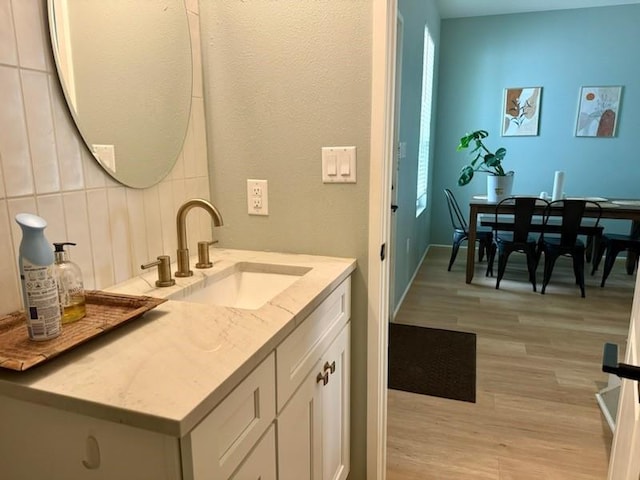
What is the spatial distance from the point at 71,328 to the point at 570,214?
3.96 m

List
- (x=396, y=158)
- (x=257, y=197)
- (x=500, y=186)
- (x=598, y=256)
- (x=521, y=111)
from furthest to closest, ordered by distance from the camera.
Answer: (x=521, y=111)
(x=598, y=256)
(x=500, y=186)
(x=396, y=158)
(x=257, y=197)

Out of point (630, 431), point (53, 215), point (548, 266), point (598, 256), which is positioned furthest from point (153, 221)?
point (598, 256)

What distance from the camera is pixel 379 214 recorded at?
151cm

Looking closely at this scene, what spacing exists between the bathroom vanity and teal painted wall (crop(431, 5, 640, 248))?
4.88 metres

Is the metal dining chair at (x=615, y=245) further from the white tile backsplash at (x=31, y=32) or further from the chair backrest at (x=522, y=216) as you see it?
the white tile backsplash at (x=31, y=32)

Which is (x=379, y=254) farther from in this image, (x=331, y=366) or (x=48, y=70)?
(x=48, y=70)

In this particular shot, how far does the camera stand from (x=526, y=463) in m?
1.89

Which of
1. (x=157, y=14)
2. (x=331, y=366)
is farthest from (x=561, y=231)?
(x=157, y=14)

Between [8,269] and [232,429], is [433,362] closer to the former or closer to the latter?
[232,429]

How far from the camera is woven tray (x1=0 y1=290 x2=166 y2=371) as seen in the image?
774 millimetres

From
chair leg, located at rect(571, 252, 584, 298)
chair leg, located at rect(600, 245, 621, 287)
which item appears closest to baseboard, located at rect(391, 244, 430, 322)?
chair leg, located at rect(571, 252, 584, 298)

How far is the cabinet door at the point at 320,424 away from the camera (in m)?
1.12

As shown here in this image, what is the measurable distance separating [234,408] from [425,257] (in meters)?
4.76

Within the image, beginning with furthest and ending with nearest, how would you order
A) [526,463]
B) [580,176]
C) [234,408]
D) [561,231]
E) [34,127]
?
1. [580,176]
2. [561,231]
3. [526,463]
4. [34,127]
5. [234,408]
